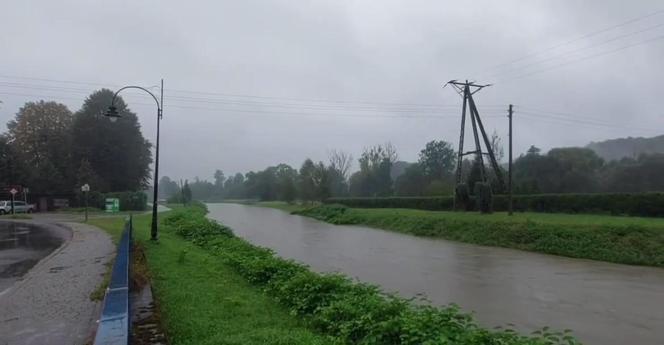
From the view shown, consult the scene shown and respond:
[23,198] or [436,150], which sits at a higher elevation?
[436,150]

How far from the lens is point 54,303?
10734 millimetres

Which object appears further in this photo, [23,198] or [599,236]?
[23,198]

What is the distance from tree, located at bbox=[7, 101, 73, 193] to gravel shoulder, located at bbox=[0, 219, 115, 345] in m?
56.7

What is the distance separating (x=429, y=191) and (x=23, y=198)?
4728 cm

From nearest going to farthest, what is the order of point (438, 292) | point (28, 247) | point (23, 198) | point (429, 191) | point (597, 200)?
point (438, 292)
point (28, 247)
point (597, 200)
point (23, 198)
point (429, 191)

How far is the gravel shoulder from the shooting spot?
8.35 meters

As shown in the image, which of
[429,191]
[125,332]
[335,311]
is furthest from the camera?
[429,191]

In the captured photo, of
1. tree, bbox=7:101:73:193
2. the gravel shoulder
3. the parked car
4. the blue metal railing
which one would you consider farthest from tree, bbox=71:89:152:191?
the blue metal railing

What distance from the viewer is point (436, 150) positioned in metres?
96.0

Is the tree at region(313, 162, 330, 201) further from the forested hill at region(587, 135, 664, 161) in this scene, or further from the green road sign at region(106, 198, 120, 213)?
the forested hill at region(587, 135, 664, 161)

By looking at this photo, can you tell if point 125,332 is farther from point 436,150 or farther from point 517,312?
point 436,150

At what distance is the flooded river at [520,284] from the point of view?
11183 millimetres

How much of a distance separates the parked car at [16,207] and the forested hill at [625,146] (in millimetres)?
86240

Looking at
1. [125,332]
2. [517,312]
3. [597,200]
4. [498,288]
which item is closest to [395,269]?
[498,288]
